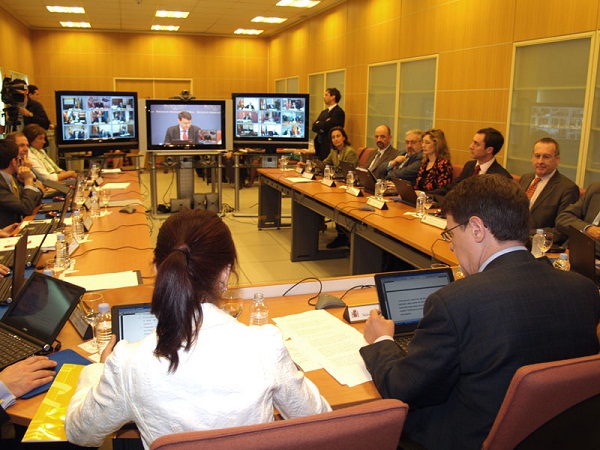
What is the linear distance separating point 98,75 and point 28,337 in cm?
1220

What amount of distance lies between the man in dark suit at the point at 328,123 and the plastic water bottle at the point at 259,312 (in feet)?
20.4

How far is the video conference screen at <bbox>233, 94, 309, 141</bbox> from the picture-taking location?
7.78 m

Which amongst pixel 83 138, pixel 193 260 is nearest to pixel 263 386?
pixel 193 260

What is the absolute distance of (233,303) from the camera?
6.37 feet

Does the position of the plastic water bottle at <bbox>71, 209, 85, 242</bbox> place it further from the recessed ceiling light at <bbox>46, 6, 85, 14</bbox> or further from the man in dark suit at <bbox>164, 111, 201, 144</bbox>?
the recessed ceiling light at <bbox>46, 6, 85, 14</bbox>

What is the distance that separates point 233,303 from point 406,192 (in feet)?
8.94

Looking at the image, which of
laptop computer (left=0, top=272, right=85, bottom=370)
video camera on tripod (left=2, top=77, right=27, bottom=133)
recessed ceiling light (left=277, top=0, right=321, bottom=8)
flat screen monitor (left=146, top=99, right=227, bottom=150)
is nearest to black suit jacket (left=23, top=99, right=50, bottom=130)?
video camera on tripod (left=2, top=77, right=27, bottom=133)

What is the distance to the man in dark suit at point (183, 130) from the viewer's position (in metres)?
7.21

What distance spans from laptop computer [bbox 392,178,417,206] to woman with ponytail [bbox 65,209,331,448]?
3.27 meters

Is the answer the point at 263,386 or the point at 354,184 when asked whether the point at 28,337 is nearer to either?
the point at 263,386

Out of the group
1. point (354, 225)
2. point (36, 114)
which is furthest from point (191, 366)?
point (36, 114)

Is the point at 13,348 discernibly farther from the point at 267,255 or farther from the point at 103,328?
the point at 267,255

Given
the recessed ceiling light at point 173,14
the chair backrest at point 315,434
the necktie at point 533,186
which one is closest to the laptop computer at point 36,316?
the chair backrest at point 315,434

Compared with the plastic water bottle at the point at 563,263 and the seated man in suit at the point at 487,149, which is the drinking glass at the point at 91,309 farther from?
the seated man in suit at the point at 487,149
